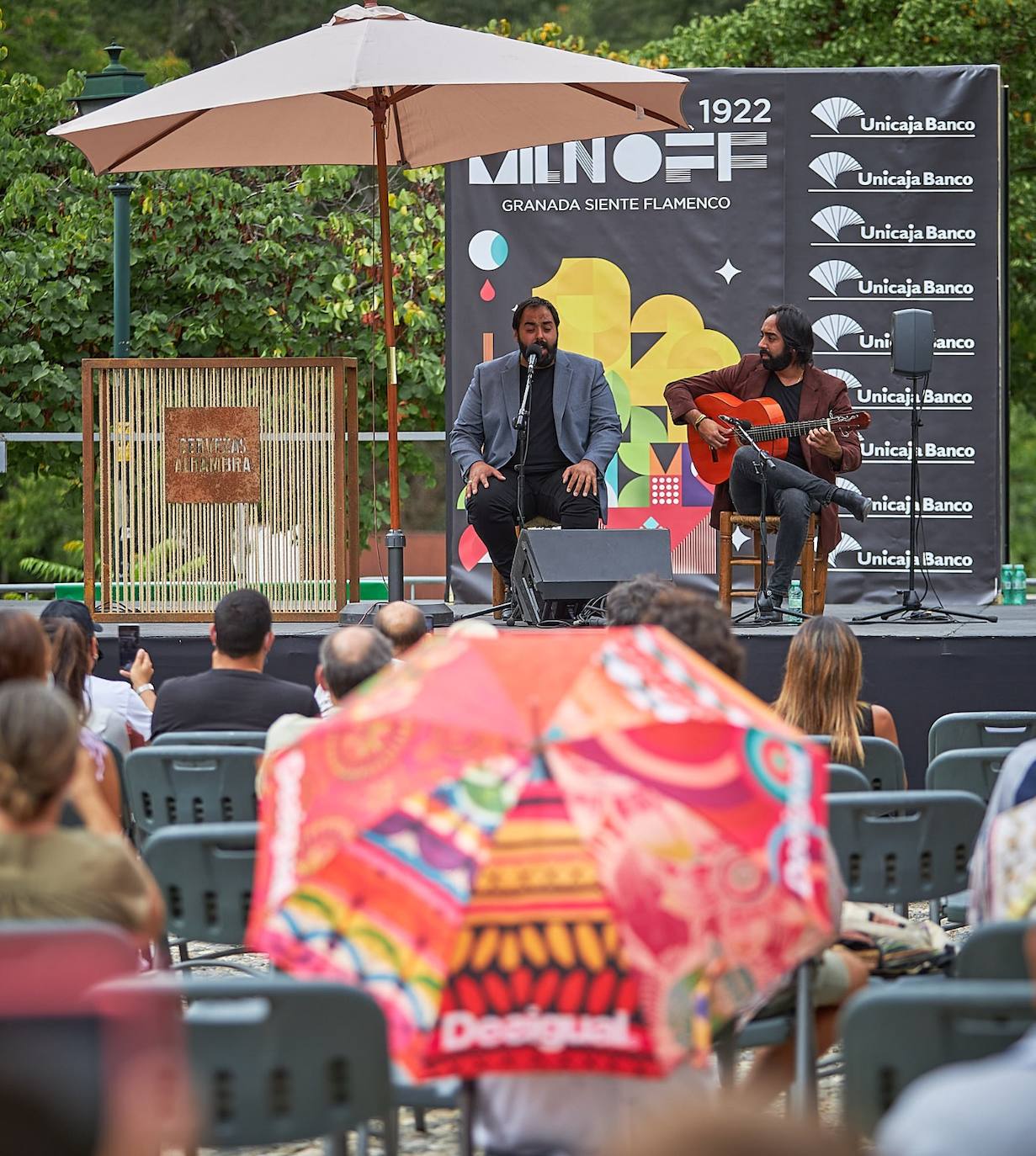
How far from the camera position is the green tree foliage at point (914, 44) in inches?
579

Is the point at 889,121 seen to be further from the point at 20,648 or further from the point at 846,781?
the point at 20,648

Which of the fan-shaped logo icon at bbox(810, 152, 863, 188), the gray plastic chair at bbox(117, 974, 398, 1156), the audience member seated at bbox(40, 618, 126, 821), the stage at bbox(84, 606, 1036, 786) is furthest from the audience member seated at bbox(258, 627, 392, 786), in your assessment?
the fan-shaped logo icon at bbox(810, 152, 863, 188)

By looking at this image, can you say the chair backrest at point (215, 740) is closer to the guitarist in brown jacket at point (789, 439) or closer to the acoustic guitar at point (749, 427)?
the guitarist in brown jacket at point (789, 439)

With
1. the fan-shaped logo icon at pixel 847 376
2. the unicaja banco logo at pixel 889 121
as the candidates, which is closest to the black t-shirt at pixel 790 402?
the fan-shaped logo icon at pixel 847 376

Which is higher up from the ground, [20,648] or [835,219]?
[835,219]

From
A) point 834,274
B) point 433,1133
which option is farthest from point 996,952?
point 834,274

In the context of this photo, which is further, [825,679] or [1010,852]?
[825,679]

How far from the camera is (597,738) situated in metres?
2.28

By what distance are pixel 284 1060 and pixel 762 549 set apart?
580 cm

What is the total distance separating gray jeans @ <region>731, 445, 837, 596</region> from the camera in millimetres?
7508

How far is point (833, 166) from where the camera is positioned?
9.51m

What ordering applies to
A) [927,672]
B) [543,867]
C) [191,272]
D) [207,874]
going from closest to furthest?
[543,867], [207,874], [927,672], [191,272]

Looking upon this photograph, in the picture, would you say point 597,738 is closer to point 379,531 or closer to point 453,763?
point 453,763

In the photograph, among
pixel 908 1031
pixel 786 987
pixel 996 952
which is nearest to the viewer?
pixel 908 1031
